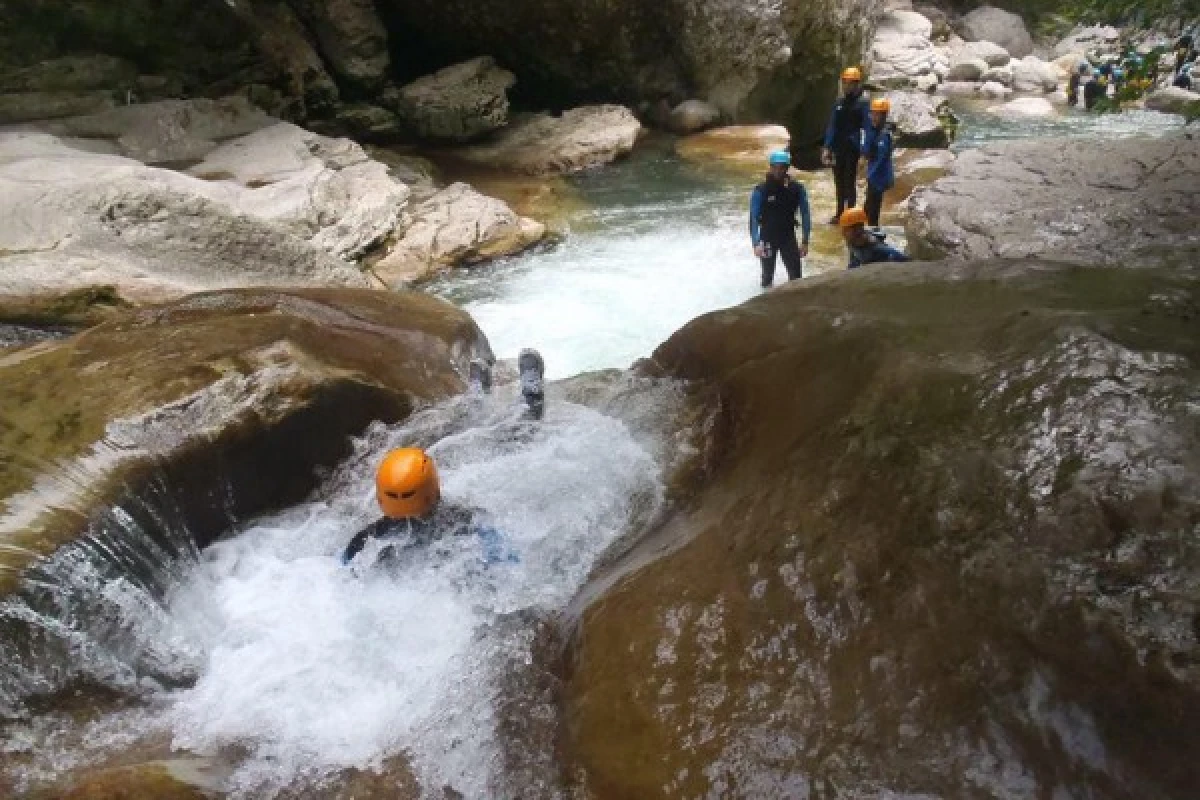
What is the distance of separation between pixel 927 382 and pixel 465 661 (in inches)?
81.6

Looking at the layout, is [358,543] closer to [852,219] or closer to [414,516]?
[414,516]

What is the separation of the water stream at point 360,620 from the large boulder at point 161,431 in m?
0.06

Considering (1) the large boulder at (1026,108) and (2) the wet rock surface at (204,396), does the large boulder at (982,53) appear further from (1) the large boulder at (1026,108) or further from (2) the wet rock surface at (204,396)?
(2) the wet rock surface at (204,396)

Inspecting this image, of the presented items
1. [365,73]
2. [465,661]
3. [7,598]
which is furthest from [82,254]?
[365,73]

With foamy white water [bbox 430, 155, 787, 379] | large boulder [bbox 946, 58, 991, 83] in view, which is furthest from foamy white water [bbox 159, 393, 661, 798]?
large boulder [bbox 946, 58, 991, 83]

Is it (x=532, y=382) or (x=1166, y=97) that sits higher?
(x=532, y=382)

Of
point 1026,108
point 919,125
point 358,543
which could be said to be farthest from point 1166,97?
point 358,543

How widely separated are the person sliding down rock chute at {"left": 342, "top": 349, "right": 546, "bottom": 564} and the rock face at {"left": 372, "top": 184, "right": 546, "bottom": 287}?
17.3 ft

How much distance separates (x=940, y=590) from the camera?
250 cm

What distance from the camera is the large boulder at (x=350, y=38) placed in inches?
552

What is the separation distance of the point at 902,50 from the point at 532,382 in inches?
826

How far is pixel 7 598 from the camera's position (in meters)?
3.11

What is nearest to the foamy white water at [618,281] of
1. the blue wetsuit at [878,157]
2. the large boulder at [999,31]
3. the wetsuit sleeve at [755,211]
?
the wetsuit sleeve at [755,211]

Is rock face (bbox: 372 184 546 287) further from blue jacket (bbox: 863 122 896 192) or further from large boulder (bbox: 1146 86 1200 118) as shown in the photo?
large boulder (bbox: 1146 86 1200 118)
